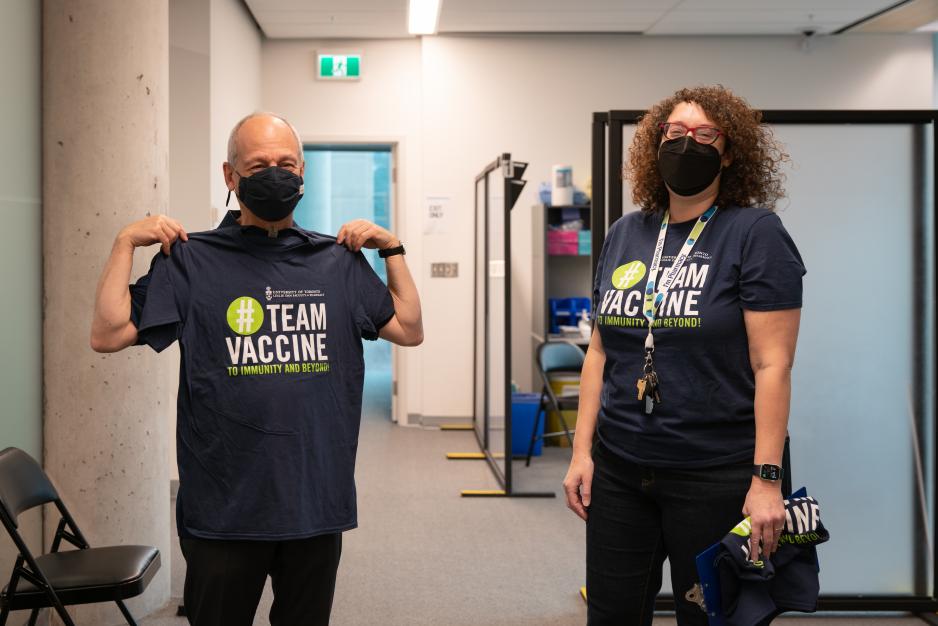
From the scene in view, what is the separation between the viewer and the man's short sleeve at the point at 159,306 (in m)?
1.60

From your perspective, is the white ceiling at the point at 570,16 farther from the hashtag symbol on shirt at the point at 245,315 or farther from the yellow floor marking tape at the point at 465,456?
the hashtag symbol on shirt at the point at 245,315

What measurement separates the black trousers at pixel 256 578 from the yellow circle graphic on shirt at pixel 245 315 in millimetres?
395

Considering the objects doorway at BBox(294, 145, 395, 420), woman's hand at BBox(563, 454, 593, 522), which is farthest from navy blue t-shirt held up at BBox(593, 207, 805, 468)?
doorway at BBox(294, 145, 395, 420)

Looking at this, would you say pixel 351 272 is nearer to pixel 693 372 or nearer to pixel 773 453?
pixel 693 372

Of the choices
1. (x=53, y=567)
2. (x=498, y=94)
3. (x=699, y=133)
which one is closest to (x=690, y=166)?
(x=699, y=133)

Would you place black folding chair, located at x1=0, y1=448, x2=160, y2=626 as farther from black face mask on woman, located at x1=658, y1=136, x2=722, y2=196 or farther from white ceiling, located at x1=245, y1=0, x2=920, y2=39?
white ceiling, located at x1=245, y1=0, x2=920, y2=39

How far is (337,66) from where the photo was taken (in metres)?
7.07

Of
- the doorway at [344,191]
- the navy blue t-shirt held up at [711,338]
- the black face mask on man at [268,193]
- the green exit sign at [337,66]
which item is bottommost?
the navy blue t-shirt held up at [711,338]

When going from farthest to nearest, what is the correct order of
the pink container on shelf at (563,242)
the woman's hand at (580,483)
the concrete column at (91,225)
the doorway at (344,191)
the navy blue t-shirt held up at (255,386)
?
the doorway at (344,191) < the pink container on shelf at (563,242) < the concrete column at (91,225) < the woman's hand at (580,483) < the navy blue t-shirt held up at (255,386)

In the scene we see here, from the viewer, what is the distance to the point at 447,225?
7.06 meters

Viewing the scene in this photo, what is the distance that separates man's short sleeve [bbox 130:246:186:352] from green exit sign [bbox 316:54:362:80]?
5733mm

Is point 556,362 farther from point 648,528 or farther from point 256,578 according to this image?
point 256,578

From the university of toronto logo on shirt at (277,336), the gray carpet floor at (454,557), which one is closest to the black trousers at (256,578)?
the university of toronto logo on shirt at (277,336)

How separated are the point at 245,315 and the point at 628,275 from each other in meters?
0.81
